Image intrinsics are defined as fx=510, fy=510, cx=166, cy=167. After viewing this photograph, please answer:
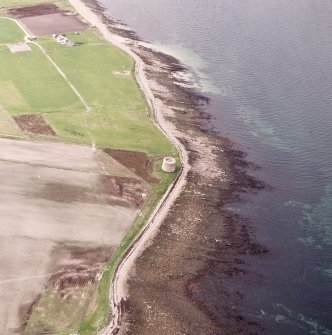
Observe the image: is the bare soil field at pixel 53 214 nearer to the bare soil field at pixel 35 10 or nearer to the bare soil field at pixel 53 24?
the bare soil field at pixel 53 24

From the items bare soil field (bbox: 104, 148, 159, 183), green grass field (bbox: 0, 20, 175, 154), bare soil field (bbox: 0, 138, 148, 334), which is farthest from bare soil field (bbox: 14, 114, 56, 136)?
bare soil field (bbox: 104, 148, 159, 183)

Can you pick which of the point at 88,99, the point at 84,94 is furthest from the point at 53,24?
the point at 88,99

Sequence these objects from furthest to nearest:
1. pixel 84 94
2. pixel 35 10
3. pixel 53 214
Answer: pixel 35 10, pixel 84 94, pixel 53 214

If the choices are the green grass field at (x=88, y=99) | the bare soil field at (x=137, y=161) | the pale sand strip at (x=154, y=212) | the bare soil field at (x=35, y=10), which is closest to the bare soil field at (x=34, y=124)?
the green grass field at (x=88, y=99)

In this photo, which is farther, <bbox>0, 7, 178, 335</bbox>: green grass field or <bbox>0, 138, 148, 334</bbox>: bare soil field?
<bbox>0, 7, 178, 335</bbox>: green grass field

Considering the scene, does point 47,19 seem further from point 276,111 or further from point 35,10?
point 276,111

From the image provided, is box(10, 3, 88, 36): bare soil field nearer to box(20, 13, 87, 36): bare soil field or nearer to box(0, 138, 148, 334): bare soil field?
box(20, 13, 87, 36): bare soil field
